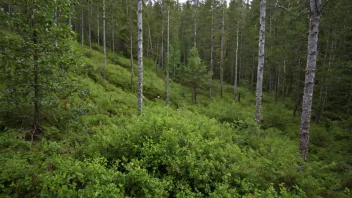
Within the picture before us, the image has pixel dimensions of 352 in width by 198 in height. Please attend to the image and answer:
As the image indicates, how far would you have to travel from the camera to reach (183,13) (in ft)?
143

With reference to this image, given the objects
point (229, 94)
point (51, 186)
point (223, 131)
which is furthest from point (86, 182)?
point (229, 94)

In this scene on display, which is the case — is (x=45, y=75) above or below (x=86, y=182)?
above

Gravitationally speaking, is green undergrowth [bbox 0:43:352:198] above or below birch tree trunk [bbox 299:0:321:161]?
below

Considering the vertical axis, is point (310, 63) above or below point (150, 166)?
above

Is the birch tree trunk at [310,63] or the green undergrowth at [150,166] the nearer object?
the green undergrowth at [150,166]

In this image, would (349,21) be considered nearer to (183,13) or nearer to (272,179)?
(272,179)

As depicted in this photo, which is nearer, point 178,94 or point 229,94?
point 178,94

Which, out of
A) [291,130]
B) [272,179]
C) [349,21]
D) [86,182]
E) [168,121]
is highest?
[349,21]

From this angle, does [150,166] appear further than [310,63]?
No

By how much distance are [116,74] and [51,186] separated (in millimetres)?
19201

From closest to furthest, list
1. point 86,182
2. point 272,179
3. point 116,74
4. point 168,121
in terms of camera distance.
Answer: point 86,182, point 272,179, point 168,121, point 116,74

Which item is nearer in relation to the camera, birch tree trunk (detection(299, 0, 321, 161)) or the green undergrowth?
the green undergrowth

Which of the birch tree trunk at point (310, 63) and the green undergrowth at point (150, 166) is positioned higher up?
the birch tree trunk at point (310, 63)

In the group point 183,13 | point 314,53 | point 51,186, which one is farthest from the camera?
point 183,13
